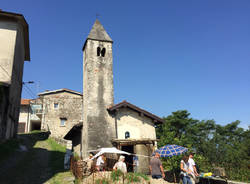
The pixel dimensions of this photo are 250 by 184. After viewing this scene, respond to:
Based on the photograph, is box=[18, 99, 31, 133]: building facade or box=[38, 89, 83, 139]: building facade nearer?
box=[38, 89, 83, 139]: building facade

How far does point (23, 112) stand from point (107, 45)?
23.5 meters

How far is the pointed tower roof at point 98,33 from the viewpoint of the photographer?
18.2 m

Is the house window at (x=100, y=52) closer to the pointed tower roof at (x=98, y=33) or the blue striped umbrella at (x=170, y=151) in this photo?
the pointed tower roof at (x=98, y=33)

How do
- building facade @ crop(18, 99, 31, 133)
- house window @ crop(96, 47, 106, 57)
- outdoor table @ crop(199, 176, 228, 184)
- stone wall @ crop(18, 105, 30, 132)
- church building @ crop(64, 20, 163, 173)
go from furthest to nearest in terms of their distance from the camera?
stone wall @ crop(18, 105, 30, 132)
building facade @ crop(18, 99, 31, 133)
house window @ crop(96, 47, 106, 57)
church building @ crop(64, 20, 163, 173)
outdoor table @ crop(199, 176, 228, 184)

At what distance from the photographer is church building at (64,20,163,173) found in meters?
15.0

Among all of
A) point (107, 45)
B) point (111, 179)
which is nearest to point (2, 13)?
point (107, 45)

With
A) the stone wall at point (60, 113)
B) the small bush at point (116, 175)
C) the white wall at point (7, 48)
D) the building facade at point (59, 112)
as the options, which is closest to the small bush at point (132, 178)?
the small bush at point (116, 175)

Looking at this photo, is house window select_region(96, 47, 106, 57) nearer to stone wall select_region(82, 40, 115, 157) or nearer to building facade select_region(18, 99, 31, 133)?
stone wall select_region(82, 40, 115, 157)

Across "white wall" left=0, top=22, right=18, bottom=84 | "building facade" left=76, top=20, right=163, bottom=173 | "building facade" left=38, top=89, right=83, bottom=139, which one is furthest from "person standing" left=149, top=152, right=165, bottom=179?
"building facade" left=38, top=89, right=83, bottom=139

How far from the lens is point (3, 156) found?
14016mm

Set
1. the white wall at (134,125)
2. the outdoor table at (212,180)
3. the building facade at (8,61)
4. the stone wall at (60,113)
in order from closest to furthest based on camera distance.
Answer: the outdoor table at (212,180) < the white wall at (134,125) < the building facade at (8,61) < the stone wall at (60,113)

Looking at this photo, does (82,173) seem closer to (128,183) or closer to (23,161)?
(128,183)

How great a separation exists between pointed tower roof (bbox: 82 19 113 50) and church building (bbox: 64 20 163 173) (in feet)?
0.86

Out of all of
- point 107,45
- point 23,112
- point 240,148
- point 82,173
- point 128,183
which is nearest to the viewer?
point 128,183
